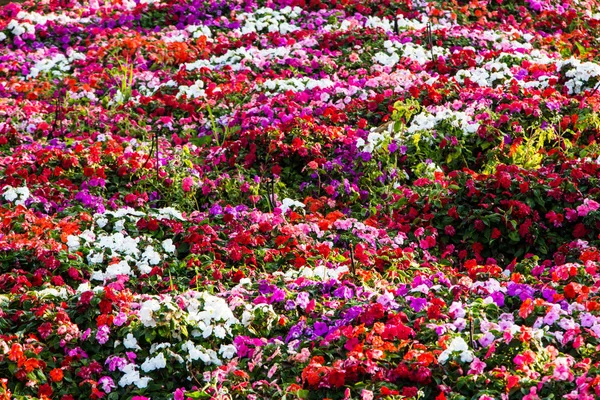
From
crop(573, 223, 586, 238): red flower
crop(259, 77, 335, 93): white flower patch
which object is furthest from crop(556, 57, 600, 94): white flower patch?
crop(573, 223, 586, 238): red flower

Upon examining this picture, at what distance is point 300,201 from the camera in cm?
643

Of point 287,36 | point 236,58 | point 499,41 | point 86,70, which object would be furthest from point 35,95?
point 499,41

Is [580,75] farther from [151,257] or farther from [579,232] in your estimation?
[151,257]

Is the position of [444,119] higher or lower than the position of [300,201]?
higher

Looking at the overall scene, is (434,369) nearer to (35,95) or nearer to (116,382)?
(116,382)

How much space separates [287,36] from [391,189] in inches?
138

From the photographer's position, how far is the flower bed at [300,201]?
424cm

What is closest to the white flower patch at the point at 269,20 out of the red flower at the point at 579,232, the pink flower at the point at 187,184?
the pink flower at the point at 187,184

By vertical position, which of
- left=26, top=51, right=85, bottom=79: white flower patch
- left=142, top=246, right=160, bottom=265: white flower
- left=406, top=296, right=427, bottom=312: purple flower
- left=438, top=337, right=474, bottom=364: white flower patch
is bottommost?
left=26, top=51, right=85, bottom=79: white flower patch

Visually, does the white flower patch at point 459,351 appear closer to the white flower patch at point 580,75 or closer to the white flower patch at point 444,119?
the white flower patch at point 444,119

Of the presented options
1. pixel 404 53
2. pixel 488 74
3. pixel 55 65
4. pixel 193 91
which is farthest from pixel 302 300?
pixel 55 65

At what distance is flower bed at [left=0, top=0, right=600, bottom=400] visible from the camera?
4238mm

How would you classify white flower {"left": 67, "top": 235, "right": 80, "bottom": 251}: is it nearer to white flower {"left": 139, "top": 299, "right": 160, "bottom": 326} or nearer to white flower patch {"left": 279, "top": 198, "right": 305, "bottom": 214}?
white flower {"left": 139, "top": 299, "right": 160, "bottom": 326}

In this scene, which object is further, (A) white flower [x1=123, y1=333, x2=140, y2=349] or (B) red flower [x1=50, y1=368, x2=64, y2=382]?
(A) white flower [x1=123, y1=333, x2=140, y2=349]
